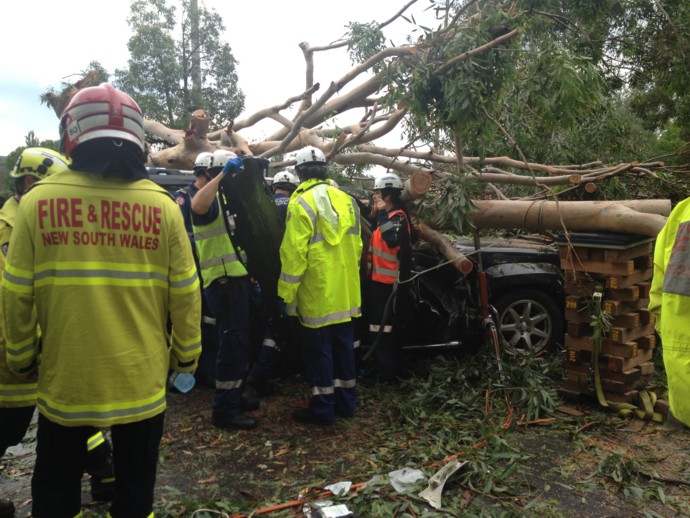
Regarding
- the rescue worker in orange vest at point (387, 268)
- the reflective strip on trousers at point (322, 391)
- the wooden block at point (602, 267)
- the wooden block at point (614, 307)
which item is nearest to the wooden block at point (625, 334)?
the wooden block at point (614, 307)

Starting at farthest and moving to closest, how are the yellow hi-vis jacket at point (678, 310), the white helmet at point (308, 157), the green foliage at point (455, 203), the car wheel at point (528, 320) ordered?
the car wheel at point (528, 320) < the green foliage at point (455, 203) < the white helmet at point (308, 157) < the yellow hi-vis jacket at point (678, 310)

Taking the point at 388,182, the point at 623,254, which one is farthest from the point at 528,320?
the point at 388,182

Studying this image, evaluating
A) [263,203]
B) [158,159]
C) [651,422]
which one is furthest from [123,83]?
[651,422]

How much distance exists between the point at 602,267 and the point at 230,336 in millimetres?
2958

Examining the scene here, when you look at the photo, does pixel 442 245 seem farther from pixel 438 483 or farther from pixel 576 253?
pixel 438 483

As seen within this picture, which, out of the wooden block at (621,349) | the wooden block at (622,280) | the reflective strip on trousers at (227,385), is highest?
the wooden block at (622,280)

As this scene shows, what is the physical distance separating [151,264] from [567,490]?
8.83 feet

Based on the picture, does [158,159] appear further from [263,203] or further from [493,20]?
[493,20]

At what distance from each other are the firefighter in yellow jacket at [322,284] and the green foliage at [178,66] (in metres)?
13.4

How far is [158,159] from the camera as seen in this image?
23.7ft

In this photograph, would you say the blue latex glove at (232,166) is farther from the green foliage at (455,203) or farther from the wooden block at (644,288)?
the wooden block at (644,288)

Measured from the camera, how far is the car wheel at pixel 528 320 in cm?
537

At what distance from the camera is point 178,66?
57.3 ft

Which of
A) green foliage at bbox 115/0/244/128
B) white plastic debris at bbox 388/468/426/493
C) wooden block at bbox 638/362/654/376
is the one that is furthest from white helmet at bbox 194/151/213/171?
green foliage at bbox 115/0/244/128
